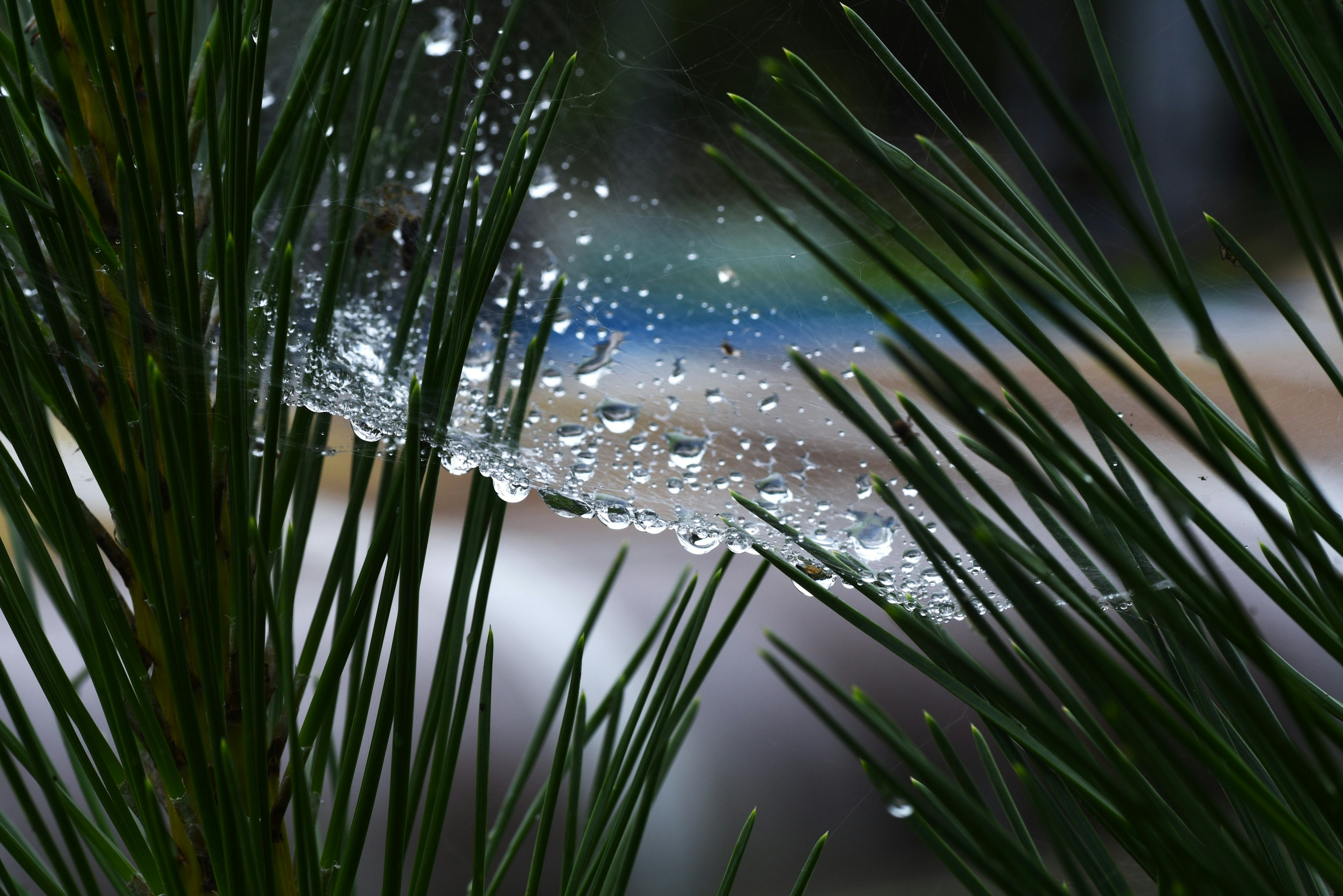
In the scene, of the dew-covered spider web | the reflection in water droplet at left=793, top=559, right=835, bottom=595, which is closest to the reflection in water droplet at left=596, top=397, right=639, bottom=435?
the dew-covered spider web

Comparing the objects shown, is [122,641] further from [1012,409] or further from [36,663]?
[1012,409]

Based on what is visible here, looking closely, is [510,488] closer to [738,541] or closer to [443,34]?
[738,541]

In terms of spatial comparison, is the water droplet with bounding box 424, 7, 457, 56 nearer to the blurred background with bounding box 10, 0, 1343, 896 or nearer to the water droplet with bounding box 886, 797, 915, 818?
the blurred background with bounding box 10, 0, 1343, 896

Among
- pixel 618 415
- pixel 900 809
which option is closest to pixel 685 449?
pixel 618 415

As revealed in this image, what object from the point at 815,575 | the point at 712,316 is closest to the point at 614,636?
the point at 712,316

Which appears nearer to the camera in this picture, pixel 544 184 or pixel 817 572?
pixel 817 572

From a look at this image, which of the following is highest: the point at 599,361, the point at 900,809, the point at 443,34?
the point at 443,34
